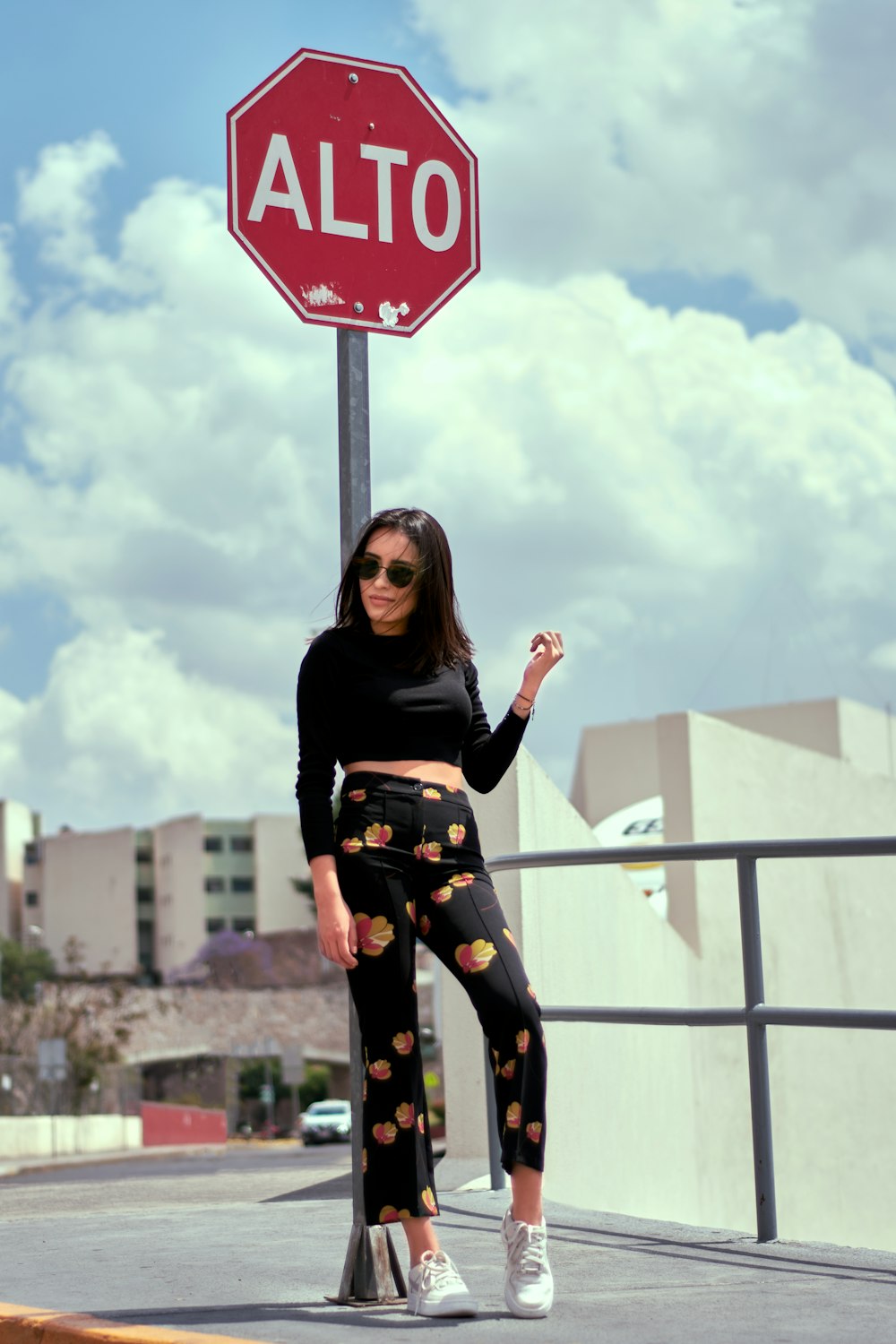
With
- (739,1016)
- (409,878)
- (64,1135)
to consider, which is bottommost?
(64,1135)

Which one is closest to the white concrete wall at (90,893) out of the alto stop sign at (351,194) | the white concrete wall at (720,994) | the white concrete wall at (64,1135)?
the white concrete wall at (64,1135)

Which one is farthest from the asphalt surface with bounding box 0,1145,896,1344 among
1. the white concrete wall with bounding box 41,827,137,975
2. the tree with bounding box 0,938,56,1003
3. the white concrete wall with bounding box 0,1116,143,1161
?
the white concrete wall with bounding box 41,827,137,975

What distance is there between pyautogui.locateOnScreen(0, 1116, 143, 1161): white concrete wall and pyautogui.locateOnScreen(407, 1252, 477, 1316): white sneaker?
30.6m

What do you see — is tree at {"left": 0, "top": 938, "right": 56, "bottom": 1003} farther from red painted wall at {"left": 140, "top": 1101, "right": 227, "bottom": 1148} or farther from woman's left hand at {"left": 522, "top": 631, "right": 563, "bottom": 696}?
woman's left hand at {"left": 522, "top": 631, "right": 563, "bottom": 696}

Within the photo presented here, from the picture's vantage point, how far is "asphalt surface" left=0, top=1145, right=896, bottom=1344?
354cm

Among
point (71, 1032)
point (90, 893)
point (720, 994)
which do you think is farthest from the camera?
point (90, 893)

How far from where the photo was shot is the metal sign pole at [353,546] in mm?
3988

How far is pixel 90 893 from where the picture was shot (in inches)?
3839

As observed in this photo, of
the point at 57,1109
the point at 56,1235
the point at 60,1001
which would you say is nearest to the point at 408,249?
the point at 56,1235

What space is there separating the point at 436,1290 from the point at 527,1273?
7.9 inches

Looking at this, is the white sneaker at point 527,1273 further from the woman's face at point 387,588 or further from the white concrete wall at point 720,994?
the white concrete wall at point 720,994

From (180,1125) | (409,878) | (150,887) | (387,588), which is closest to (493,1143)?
(409,878)

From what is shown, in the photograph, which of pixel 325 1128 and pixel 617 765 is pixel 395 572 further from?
pixel 325 1128

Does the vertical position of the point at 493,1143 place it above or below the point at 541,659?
below
